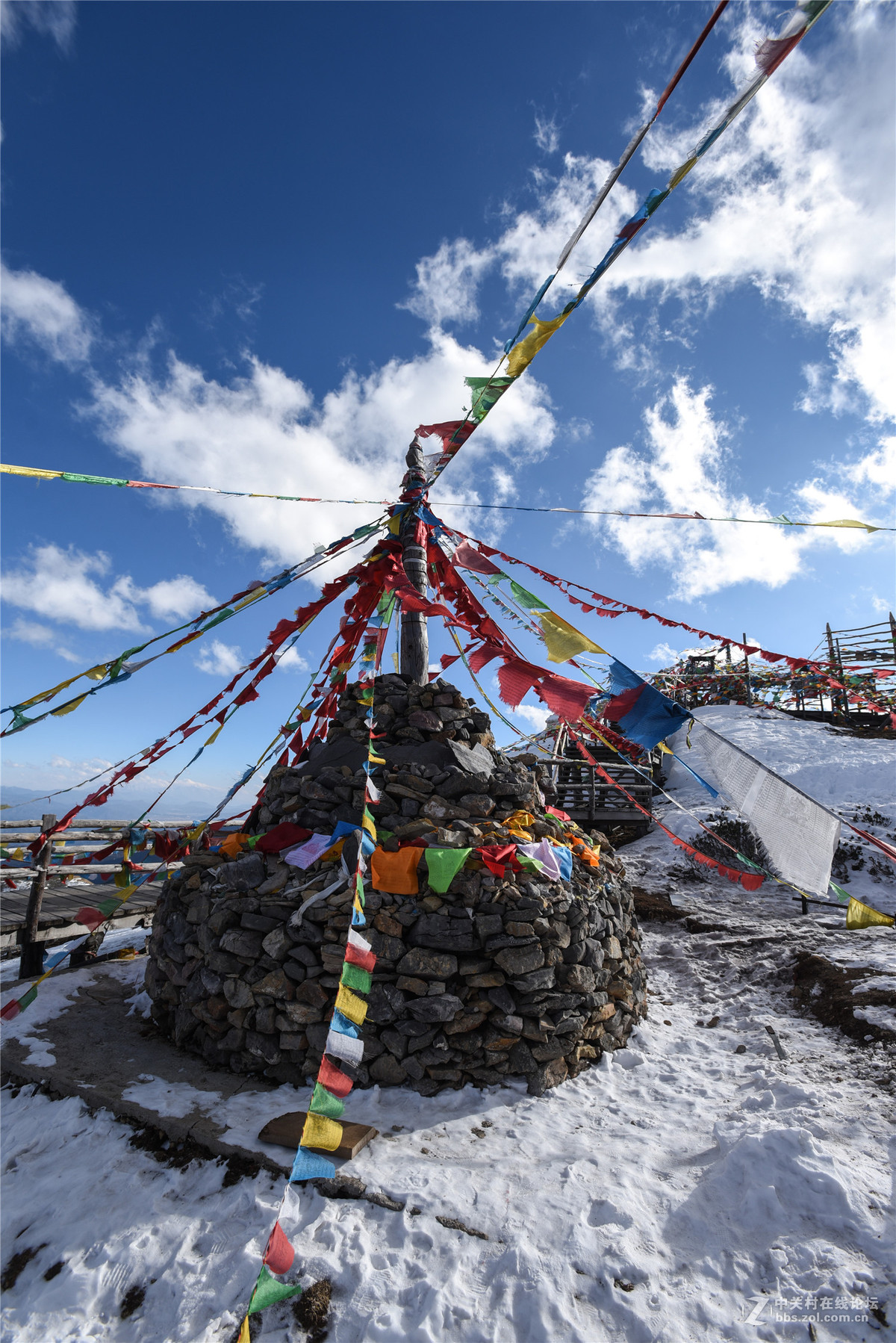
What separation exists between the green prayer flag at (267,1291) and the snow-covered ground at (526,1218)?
574 millimetres

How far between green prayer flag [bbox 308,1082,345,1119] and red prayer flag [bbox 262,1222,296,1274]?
1.64 feet

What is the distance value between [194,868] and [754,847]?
12.9 meters

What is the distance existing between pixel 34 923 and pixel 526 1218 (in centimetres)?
771

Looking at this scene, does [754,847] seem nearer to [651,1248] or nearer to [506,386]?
[651,1248]

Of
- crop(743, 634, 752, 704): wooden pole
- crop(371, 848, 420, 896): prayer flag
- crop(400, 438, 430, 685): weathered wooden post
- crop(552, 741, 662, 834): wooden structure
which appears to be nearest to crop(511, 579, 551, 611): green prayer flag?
crop(400, 438, 430, 685): weathered wooden post

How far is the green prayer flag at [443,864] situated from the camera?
16.9 ft

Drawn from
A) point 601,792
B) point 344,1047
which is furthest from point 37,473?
point 601,792

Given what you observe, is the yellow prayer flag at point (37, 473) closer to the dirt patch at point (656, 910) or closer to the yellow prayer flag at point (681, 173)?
the yellow prayer flag at point (681, 173)

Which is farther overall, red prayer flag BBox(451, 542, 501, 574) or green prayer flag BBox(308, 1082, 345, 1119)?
red prayer flag BBox(451, 542, 501, 574)

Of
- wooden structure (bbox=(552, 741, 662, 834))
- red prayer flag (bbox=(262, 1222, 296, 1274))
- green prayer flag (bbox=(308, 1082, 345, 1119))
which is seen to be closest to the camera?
red prayer flag (bbox=(262, 1222, 296, 1274))

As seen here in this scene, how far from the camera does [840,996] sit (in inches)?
270

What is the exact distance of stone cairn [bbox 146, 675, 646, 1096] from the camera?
505cm

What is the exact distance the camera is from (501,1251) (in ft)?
11.0

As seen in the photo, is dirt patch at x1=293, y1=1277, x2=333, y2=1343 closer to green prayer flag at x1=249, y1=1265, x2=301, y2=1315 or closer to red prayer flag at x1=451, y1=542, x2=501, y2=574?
green prayer flag at x1=249, y1=1265, x2=301, y2=1315
